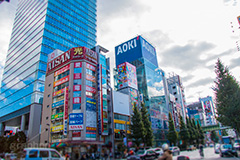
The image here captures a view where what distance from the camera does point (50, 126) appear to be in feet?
137

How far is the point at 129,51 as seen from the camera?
76.9 meters

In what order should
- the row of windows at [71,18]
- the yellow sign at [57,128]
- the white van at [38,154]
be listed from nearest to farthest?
the white van at [38,154] → the yellow sign at [57,128] → the row of windows at [71,18]

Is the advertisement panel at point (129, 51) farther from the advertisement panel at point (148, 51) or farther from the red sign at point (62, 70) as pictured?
the red sign at point (62, 70)

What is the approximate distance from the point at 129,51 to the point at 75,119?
46.3 metres

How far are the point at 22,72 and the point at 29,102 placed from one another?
1715 centimetres

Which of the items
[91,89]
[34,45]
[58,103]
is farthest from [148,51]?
[58,103]

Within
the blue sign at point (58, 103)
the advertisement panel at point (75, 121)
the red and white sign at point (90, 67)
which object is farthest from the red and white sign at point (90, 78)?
the advertisement panel at point (75, 121)

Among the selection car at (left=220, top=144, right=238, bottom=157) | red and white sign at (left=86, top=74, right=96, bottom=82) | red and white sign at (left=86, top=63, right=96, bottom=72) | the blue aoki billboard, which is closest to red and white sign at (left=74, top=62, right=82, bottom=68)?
red and white sign at (left=86, top=63, right=96, bottom=72)

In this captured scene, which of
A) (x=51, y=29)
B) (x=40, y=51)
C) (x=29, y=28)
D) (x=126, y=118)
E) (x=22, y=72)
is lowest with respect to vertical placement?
(x=126, y=118)

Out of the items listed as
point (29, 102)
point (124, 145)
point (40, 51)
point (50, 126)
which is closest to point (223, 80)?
point (124, 145)

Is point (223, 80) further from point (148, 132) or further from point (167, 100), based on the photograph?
point (167, 100)

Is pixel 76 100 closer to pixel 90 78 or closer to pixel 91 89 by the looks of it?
pixel 91 89

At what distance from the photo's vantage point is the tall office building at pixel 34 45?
184 feet

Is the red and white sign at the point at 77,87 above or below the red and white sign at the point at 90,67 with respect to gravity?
below
